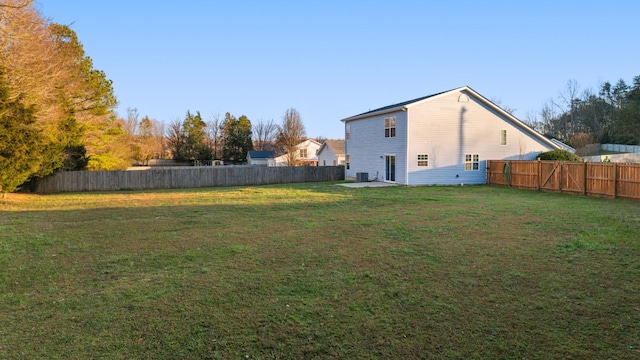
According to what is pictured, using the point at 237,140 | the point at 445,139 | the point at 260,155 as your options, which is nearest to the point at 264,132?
the point at 237,140

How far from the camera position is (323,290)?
479 cm

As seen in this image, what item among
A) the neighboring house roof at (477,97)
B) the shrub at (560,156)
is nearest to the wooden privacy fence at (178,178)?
the neighboring house roof at (477,97)

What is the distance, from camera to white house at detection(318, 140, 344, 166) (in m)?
41.8

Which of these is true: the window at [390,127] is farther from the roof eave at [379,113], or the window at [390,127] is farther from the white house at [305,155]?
the white house at [305,155]

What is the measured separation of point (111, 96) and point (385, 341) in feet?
85.3

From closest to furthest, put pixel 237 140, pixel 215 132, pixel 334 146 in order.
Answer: pixel 334 146, pixel 237 140, pixel 215 132

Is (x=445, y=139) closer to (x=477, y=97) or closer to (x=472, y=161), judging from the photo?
(x=472, y=161)

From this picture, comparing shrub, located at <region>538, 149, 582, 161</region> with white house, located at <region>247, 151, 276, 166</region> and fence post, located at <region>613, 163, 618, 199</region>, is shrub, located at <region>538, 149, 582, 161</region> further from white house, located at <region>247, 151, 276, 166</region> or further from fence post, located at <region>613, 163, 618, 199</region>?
white house, located at <region>247, 151, 276, 166</region>

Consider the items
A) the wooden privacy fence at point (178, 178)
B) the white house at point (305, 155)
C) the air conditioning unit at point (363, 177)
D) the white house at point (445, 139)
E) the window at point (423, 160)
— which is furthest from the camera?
the white house at point (305, 155)

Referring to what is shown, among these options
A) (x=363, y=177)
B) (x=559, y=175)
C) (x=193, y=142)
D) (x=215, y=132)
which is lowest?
(x=363, y=177)

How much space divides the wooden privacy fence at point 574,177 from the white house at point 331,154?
20568mm

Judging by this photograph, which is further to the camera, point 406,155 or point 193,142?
point 193,142

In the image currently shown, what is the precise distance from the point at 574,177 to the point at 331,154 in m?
27.1

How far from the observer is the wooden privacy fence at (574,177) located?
15.3 m
